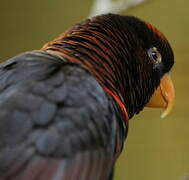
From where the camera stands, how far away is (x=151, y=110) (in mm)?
2256

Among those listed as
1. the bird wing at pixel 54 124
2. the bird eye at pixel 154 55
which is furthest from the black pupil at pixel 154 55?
the bird wing at pixel 54 124

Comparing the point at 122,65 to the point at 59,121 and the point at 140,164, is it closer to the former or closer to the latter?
the point at 59,121

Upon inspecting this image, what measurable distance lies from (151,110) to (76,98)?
1.49 metres

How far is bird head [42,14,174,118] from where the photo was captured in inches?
37.6

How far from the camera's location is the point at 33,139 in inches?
29.1

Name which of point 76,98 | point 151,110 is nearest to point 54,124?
point 76,98

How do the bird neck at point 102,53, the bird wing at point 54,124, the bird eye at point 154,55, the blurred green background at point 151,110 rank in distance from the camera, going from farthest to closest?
the blurred green background at point 151,110
the bird eye at point 154,55
the bird neck at point 102,53
the bird wing at point 54,124

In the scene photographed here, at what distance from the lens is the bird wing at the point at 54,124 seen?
72cm

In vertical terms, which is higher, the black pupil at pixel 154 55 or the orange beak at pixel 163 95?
the black pupil at pixel 154 55

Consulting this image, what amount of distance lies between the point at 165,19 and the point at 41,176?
1639 millimetres

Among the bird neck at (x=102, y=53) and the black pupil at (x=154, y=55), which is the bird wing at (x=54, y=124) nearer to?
the bird neck at (x=102, y=53)

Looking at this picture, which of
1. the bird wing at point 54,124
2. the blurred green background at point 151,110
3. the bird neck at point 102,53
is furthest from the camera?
the blurred green background at point 151,110

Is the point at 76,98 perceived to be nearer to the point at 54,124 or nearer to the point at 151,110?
the point at 54,124

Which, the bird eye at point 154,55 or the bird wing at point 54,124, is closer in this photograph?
the bird wing at point 54,124
